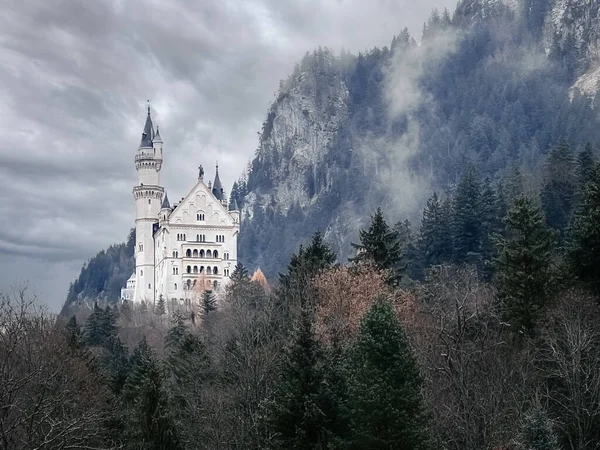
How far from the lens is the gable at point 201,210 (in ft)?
359

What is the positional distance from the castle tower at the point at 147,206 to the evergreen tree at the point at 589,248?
8866 cm

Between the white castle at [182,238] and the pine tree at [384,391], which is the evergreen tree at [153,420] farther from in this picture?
the white castle at [182,238]

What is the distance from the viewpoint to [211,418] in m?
31.0

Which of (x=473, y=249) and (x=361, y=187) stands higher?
(x=361, y=187)

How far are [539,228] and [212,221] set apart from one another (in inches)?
3079

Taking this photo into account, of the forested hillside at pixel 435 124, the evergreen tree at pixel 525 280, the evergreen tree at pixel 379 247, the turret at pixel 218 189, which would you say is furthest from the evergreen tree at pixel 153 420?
the forested hillside at pixel 435 124

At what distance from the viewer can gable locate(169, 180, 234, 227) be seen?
10950 cm

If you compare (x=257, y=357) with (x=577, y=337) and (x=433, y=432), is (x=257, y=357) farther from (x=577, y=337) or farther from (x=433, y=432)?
(x=577, y=337)

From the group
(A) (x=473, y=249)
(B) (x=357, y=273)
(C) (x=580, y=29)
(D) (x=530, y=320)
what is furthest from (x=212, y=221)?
(C) (x=580, y=29)

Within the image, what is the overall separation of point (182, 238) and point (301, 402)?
277ft

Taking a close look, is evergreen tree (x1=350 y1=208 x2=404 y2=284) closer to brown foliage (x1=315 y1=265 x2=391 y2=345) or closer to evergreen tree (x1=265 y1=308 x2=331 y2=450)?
brown foliage (x1=315 y1=265 x2=391 y2=345)

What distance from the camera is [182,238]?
109125 millimetres

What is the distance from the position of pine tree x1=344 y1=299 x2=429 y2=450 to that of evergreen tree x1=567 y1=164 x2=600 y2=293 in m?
11.3

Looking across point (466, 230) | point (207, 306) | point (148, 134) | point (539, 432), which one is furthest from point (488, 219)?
point (148, 134)
